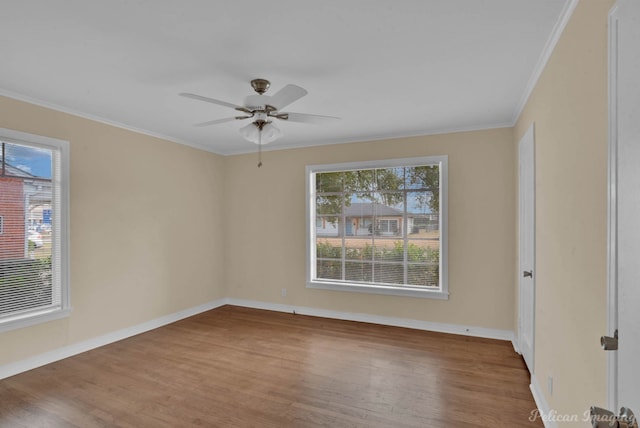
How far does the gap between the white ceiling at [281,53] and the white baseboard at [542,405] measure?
237cm

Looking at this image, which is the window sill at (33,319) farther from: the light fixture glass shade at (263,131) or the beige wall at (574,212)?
the beige wall at (574,212)

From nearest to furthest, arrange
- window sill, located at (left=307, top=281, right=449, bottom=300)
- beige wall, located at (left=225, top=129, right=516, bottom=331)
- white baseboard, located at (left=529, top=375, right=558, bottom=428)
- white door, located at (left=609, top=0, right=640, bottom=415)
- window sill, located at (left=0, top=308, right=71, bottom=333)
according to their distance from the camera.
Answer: white door, located at (left=609, top=0, right=640, bottom=415), white baseboard, located at (left=529, top=375, right=558, bottom=428), window sill, located at (left=0, top=308, right=71, bottom=333), beige wall, located at (left=225, top=129, right=516, bottom=331), window sill, located at (left=307, top=281, right=449, bottom=300)

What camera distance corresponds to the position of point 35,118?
3.15 metres

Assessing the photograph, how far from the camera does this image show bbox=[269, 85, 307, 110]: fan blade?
222 cm

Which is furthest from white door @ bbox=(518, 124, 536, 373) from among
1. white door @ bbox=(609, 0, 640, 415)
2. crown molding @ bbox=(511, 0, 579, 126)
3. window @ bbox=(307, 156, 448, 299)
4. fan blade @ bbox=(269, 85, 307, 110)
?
white door @ bbox=(609, 0, 640, 415)

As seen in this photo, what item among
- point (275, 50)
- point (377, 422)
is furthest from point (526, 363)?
point (275, 50)

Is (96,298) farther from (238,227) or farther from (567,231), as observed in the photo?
(567,231)

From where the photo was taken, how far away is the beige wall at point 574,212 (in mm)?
1384

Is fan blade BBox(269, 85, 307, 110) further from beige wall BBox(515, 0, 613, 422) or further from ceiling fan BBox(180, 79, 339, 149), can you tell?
beige wall BBox(515, 0, 613, 422)

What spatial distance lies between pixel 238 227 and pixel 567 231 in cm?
455

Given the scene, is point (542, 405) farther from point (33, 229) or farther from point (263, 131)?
point (33, 229)

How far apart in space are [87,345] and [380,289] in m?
3.46

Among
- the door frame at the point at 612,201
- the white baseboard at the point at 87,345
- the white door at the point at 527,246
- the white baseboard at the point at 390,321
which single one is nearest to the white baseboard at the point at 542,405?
the white door at the point at 527,246

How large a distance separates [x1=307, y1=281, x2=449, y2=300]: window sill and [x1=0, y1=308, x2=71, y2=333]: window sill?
290 centimetres
